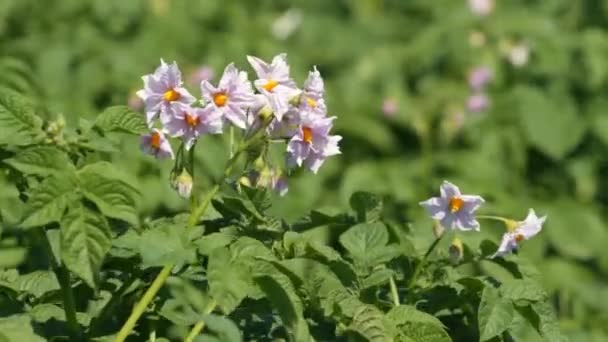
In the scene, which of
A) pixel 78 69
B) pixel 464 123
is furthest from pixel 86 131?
pixel 464 123

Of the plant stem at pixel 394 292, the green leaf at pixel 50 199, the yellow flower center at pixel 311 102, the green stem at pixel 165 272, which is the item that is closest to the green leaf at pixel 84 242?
the green leaf at pixel 50 199

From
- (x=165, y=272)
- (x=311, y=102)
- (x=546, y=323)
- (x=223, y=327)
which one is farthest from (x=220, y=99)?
(x=546, y=323)

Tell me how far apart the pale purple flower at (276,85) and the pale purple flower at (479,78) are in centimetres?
349

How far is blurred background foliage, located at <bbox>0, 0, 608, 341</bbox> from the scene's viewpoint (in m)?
5.13

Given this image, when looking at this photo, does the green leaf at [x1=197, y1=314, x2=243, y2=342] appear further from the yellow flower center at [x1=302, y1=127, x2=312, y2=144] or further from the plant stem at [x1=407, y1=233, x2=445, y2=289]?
the plant stem at [x1=407, y1=233, x2=445, y2=289]

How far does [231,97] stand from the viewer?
2.14 metres

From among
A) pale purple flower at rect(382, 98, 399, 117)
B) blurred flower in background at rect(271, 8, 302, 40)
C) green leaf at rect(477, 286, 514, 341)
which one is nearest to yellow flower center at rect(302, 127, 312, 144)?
green leaf at rect(477, 286, 514, 341)

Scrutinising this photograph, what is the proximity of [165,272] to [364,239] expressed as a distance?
13.9 inches

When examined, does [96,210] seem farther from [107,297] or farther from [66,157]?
[107,297]

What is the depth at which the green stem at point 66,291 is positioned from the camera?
2129mm

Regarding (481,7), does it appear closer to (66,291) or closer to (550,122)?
(550,122)

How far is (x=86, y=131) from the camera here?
6.97 feet

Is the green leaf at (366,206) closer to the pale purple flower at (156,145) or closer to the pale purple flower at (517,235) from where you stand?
the pale purple flower at (517,235)

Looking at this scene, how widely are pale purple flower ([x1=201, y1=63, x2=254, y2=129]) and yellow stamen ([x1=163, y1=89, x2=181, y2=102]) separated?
37mm
